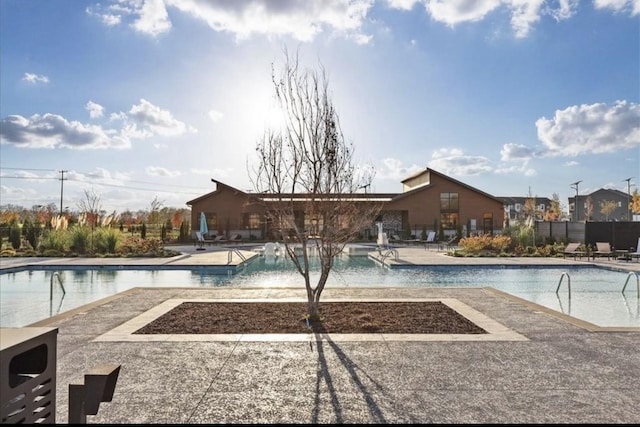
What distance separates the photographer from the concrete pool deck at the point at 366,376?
11.4 ft

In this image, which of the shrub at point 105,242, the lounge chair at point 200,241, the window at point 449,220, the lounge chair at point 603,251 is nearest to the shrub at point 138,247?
Result: the shrub at point 105,242

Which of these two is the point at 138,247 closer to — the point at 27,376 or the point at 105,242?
the point at 105,242

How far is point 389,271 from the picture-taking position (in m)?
15.3

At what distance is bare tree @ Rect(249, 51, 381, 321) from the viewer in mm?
6977

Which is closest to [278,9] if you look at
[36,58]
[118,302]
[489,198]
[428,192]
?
[118,302]

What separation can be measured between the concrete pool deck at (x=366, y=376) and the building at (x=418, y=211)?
28.5 meters

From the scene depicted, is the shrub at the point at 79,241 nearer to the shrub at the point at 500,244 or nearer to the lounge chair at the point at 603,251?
the shrub at the point at 500,244

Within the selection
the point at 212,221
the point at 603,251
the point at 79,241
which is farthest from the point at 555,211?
the point at 79,241

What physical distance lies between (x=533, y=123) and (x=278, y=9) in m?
14.9

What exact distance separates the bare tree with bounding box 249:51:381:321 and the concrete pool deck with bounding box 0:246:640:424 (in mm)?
1843

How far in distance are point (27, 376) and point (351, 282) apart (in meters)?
11.1

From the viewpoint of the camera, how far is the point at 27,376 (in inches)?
73.0

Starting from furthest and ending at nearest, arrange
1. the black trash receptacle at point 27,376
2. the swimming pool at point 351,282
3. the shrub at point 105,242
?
the shrub at point 105,242 → the swimming pool at point 351,282 → the black trash receptacle at point 27,376

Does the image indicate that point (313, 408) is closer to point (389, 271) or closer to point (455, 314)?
point (455, 314)
